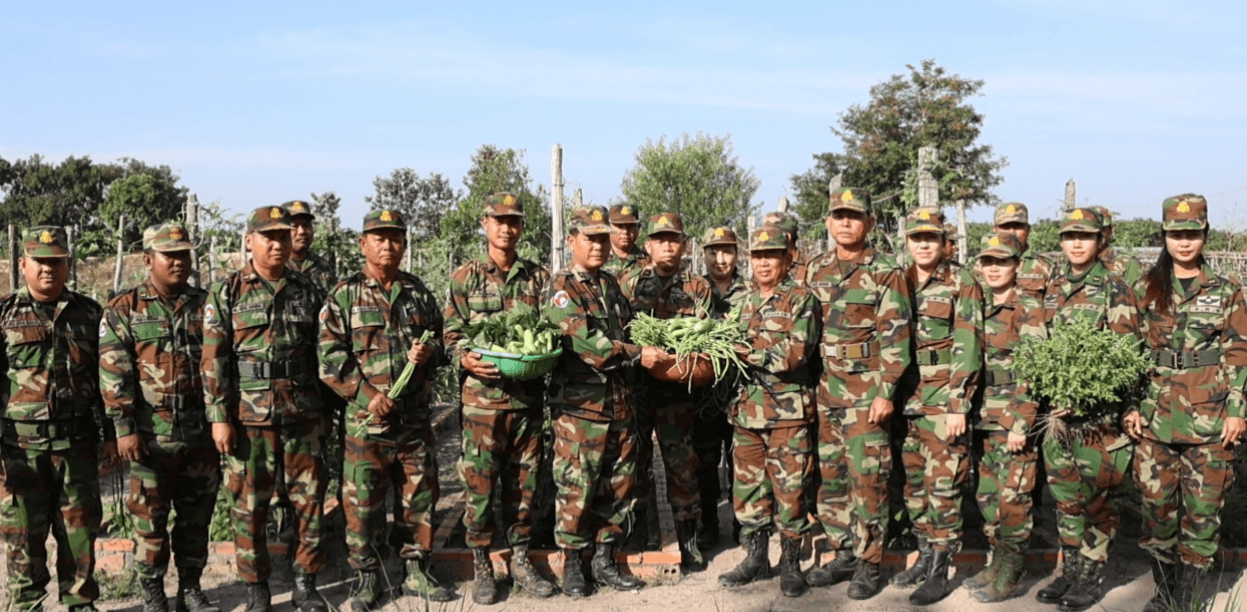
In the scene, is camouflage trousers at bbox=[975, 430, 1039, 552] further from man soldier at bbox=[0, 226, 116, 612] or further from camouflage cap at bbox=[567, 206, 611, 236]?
man soldier at bbox=[0, 226, 116, 612]

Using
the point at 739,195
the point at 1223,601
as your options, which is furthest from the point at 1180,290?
the point at 739,195

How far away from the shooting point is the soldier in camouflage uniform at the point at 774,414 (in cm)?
549

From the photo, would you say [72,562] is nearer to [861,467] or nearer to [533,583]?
[533,583]

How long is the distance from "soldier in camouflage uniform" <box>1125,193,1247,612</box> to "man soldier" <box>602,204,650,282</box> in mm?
3133

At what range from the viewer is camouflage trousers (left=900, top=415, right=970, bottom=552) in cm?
541

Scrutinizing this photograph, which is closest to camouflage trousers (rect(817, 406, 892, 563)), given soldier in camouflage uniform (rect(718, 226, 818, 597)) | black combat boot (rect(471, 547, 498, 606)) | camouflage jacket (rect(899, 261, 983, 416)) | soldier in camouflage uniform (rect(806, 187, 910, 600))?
soldier in camouflage uniform (rect(806, 187, 910, 600))

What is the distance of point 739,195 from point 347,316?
35.3 metres

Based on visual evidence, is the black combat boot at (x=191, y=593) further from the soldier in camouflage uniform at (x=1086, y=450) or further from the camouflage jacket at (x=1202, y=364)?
the camouflage jacket at (x=1202, y=364)

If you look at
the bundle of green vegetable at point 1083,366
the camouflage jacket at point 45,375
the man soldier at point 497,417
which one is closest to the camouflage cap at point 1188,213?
the bundle of green vegetable at point 1083,366

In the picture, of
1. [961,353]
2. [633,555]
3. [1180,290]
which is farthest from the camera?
[633,555]

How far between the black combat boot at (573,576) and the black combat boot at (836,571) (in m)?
1.40

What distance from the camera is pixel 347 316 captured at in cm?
520

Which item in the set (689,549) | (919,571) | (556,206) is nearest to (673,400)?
(689,549)

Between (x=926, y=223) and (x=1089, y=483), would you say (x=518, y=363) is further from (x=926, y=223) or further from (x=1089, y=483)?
(x=1089, y=483)
